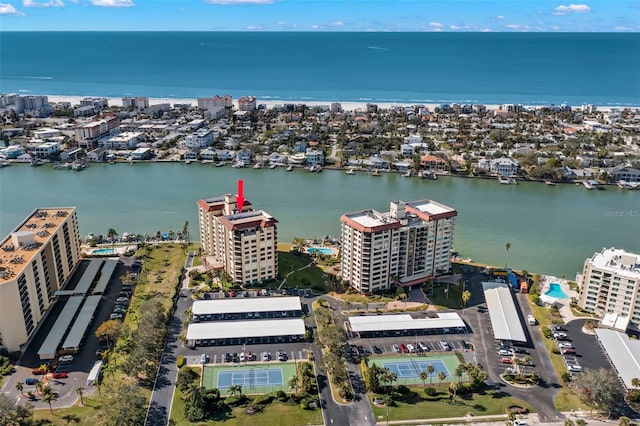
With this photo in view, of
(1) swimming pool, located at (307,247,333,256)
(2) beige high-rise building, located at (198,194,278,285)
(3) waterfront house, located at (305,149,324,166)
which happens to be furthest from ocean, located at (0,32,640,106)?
(2) beige high-rise building, located at (198,194,278,285)

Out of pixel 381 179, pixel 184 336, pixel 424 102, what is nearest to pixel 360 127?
pixel 381 179

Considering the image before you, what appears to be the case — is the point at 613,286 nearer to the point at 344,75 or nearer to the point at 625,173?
the point at 625,173

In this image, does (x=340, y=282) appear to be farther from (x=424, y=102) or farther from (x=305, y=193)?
(x=424, y=102)

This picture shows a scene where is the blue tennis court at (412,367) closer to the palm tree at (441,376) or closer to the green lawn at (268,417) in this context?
the palm tree at (441,376)

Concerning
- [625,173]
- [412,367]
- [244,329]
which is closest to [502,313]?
[412,367]

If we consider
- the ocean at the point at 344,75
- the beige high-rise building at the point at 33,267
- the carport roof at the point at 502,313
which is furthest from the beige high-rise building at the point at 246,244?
the ocean at the point at 344,75
